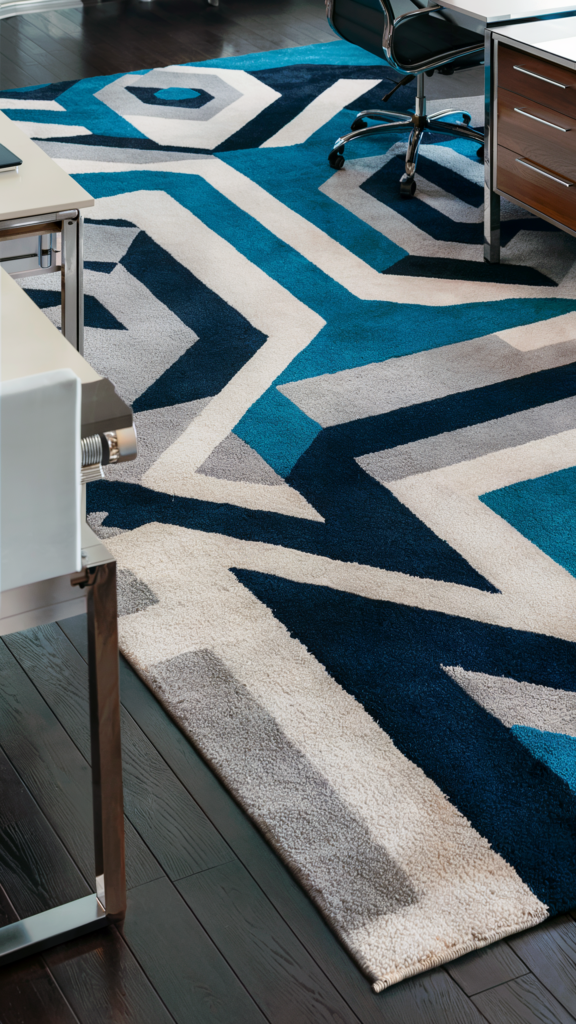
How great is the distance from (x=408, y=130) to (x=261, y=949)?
337 cm

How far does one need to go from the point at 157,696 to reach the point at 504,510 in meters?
0.91

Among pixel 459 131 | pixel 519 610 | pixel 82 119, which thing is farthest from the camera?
pixel 82 119

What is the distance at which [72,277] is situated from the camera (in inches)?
76.9

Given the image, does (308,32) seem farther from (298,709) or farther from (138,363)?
(298,709)

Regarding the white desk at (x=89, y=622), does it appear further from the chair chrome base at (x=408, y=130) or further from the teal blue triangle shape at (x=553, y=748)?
the chair chrome base at (x=408, y=130)

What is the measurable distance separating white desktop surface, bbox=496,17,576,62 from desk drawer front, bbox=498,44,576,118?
3 cm

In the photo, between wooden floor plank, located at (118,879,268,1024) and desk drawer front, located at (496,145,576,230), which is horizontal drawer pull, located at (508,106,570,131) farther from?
wooden floor plank, located at (118,879,268,1024)

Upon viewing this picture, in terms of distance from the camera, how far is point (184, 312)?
3.05 metres

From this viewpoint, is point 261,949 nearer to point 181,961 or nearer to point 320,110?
point 181,961

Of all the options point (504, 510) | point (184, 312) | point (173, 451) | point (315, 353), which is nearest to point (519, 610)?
point (504, 510)

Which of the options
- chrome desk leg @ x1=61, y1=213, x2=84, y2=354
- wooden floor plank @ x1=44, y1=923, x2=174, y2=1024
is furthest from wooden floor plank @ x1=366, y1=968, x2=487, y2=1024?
chrome desk leg @ x1=61, y1=213, x2=84, y2=354

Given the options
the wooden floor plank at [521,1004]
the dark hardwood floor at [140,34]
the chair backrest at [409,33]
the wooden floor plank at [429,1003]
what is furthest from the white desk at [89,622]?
the dark hardwood floor at [140,34]

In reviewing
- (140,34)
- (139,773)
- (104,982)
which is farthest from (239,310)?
(140,34)

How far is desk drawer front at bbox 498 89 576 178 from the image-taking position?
9.63ft
